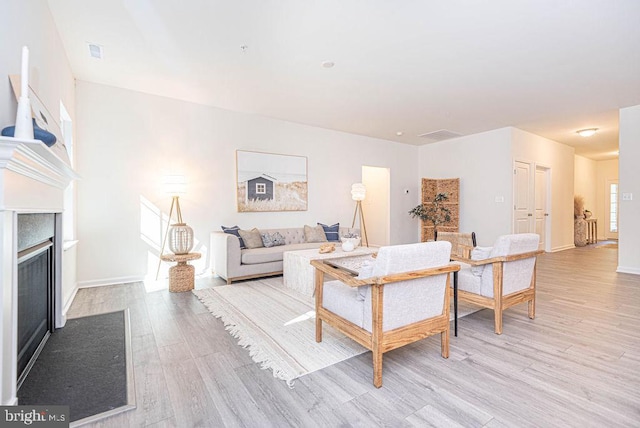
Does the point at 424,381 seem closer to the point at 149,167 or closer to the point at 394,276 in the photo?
the point at 394,276

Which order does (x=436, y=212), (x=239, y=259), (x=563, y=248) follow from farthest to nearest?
(x=563, y=248), (x=436, y=212), (x=239, y=259)

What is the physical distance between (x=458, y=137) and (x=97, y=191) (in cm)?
695

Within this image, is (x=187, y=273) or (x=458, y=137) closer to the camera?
(x=187, y=273)

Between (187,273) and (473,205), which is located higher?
(473,205)

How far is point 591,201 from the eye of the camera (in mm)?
9797

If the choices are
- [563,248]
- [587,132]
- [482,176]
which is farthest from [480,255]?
[563,248]

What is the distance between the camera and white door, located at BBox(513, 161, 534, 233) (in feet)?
20.2

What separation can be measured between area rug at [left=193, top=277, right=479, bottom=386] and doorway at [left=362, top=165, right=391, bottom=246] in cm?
414

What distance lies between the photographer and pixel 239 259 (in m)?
4.18

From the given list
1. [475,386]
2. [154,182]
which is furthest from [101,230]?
[475,386]

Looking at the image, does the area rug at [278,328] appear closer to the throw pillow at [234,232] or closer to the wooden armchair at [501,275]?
the wooden armchair at [501,275]

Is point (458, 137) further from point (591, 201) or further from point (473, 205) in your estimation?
point (591, 201)

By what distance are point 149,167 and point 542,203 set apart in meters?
8.27

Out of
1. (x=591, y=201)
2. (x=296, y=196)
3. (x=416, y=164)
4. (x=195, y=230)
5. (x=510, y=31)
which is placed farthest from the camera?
(x=591, y=201)
